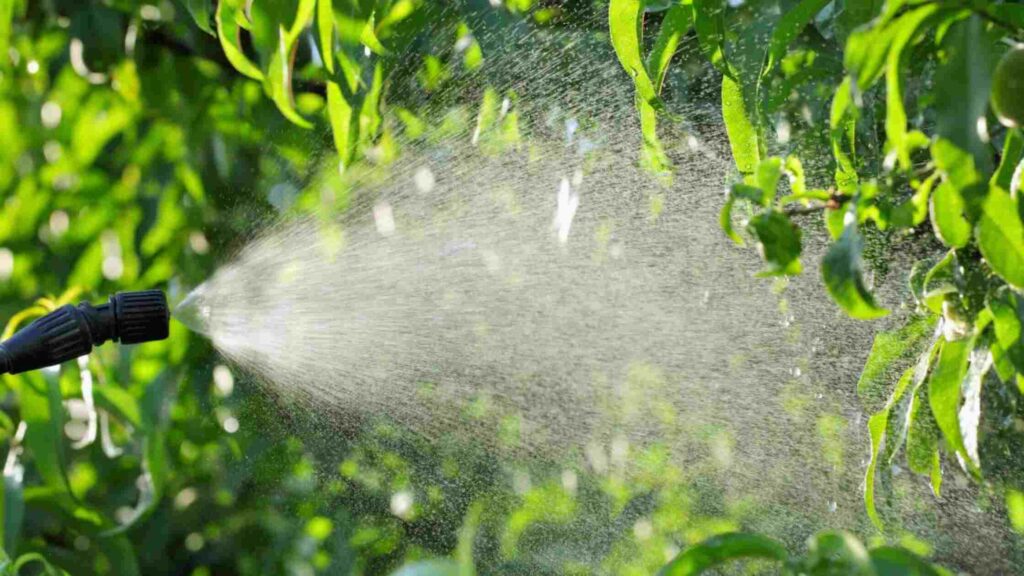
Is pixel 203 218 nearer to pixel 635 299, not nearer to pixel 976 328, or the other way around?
pixel 635 299

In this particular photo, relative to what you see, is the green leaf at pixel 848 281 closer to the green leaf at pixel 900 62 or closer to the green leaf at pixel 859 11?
the green leaf at pixel 900 62

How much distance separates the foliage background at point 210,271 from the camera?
1.31 metres

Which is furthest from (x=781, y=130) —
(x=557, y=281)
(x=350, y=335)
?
(x=350, y=335)

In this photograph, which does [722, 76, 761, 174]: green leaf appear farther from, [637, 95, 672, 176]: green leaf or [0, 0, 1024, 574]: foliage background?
[0, 0, 1024, 574]: foliage background

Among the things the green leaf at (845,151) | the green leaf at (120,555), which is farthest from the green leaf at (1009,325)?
the green leaf at (120,555)

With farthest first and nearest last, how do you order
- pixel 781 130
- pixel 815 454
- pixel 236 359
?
pixel 236 359, pixel 815 454, pixel 781 130

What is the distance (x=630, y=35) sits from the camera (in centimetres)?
76

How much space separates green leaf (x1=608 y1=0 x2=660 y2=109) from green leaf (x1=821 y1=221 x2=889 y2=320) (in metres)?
0.25

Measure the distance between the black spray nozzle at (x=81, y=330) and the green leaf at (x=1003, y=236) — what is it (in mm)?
537

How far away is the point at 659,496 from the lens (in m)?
1.51

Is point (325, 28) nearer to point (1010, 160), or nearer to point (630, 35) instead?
point (630, 35)

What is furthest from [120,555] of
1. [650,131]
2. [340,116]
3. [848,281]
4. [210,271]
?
[848,281]

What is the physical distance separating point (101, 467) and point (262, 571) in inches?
11.4

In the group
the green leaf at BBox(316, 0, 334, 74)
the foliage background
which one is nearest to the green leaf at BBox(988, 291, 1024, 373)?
the foliage background
